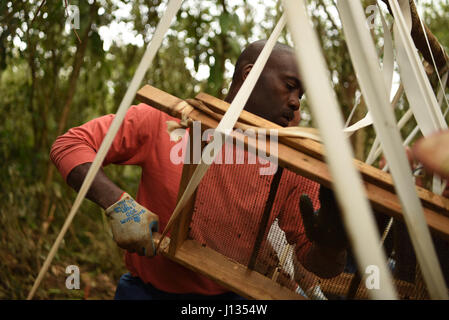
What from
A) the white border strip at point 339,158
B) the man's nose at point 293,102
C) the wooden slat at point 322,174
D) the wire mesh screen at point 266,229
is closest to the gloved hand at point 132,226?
the wire mesh screen at point 266,229

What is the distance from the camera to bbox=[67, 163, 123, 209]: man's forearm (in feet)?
2.87

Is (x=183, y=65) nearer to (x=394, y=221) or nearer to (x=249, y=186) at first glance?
(x=249, y=186)

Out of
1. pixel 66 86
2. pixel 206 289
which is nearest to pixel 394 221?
pixel 206 289

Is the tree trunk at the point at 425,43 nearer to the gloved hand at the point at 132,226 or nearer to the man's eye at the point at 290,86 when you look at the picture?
the man's eye at the point at 290,86

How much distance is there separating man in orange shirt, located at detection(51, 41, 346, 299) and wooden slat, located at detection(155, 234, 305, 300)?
→ 58 mm

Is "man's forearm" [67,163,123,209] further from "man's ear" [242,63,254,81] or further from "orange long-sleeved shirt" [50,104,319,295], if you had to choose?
"man's ear" [242,63,254,81]

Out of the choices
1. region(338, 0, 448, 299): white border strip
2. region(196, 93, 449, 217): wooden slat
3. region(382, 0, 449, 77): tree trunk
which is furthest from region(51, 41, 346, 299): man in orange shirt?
region(382, 0, 449, 77): tree trunk

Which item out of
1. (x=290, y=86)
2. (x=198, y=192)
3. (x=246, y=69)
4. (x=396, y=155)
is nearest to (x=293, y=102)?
(x=290, y=86)

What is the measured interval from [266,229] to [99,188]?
1.34 feet

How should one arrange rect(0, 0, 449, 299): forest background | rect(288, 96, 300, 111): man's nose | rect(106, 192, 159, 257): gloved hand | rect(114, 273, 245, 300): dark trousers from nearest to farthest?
rect(106, 192, 159, 257): gloved hand < rect(114, 273, 245, 300): dark trousers < rect(288, 96, 300, 111): man's nose < rect(0, 0, 449, 299): forest background

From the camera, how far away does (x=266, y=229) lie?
83 cm

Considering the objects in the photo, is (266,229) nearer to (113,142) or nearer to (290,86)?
(113,142)

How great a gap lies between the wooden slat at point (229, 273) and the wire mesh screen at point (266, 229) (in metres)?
0.03

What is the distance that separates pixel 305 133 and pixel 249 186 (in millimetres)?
304
